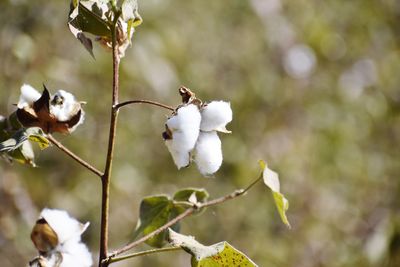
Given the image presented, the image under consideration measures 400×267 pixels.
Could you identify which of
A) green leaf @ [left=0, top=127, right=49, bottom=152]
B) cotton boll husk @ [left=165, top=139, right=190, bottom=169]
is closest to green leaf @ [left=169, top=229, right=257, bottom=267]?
cotton boll husk @ [left=165, top=139, right=190, bottom=169]

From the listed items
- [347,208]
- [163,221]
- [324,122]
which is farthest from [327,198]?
[163,221]

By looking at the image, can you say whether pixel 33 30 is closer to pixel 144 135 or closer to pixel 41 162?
pixel 41 162

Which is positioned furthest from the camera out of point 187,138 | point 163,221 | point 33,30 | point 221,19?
point 221,19

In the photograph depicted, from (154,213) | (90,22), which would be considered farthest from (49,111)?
(154,213)

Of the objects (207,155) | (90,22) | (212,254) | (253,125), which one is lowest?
(212,254)

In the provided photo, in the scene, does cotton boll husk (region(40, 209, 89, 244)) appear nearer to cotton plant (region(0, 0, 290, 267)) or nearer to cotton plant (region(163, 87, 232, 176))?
cotton plant (region(0, 0, 290, 267))

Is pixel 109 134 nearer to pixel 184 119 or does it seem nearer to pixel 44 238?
pixel 184 119
